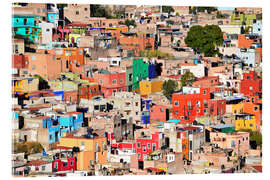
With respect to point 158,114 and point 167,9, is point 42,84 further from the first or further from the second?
point 167,9

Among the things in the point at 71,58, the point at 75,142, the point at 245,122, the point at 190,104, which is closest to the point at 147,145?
the point at 75,142

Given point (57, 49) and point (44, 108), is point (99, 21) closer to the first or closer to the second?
point (57, 49)

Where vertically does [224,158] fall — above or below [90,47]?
below

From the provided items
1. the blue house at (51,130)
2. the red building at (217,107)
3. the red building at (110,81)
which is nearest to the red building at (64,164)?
the blue house at (51,130)

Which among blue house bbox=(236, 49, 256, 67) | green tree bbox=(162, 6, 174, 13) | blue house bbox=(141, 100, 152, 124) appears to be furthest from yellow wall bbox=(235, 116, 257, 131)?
green tree bbox=(162, 6, 174, 13)

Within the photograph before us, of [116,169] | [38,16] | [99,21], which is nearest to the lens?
[116,169]

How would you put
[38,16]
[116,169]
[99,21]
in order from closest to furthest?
1. [116,169]
2. [38,16]
3. [99,21]

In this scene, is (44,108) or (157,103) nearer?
(44,108)
